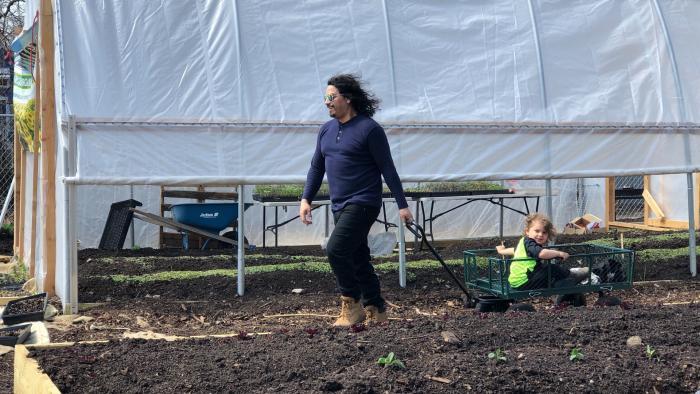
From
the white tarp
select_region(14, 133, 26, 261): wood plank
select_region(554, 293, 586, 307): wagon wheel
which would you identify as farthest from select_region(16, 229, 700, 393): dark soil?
select_region(14, 133, 26, 261): wood plank

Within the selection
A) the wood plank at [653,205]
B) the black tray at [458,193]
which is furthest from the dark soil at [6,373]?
the wood plank at [653,205]

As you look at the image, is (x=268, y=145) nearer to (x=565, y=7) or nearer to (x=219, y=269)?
(x=219, y=269)

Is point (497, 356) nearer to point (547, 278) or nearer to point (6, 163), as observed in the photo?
point (547, 278)

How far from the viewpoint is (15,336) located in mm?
6262

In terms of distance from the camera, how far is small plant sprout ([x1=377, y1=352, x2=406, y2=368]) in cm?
443

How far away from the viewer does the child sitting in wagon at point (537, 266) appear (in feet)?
22.3

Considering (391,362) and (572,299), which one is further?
(572,299)

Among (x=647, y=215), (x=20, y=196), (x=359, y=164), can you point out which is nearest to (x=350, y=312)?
(x=359, y=164)

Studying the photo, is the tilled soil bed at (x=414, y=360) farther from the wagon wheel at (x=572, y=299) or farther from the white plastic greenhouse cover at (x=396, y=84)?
the white plastic greenhouse cover at (x=396, y=84)

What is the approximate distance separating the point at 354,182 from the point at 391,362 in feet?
6.50

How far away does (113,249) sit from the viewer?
467 inches

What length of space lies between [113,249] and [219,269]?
2.67 meters

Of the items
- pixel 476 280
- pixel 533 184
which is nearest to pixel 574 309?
pixel 476 280

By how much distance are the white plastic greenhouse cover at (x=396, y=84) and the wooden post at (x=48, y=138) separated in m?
0.71
